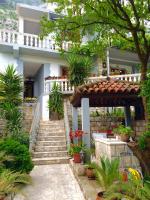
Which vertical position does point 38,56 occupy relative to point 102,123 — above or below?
above

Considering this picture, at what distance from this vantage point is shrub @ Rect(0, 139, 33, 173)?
7.26 metres

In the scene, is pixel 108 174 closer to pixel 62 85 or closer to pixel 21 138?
pixel 21 138

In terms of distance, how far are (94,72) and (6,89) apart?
25.0ft

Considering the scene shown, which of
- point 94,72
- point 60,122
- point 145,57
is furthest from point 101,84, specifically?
point 94,72

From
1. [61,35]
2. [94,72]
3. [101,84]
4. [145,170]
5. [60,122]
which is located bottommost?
[145,170]

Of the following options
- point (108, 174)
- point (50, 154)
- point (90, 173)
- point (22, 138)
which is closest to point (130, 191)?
point (108, 174)

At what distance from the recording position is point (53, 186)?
22.8ft

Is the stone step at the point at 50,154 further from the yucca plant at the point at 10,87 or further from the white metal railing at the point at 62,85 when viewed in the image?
the white metal railing at the point at 62,85

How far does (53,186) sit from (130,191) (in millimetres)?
3162

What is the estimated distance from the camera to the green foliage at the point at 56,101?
15818mm

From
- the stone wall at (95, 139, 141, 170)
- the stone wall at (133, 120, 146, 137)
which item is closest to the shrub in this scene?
the stone wall at (95, 139, 141, 170)

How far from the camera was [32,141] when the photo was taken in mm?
11742

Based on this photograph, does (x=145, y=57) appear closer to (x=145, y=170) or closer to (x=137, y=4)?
(x=137, y=4)

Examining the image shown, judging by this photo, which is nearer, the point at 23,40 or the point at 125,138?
the point at 125,138
